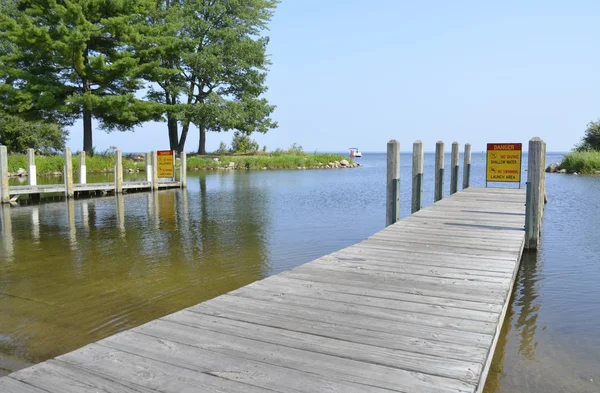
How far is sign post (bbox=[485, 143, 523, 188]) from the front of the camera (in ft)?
42.5

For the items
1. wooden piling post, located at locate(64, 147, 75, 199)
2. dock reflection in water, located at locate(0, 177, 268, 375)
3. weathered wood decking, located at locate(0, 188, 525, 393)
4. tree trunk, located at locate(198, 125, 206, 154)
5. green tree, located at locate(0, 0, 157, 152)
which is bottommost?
dock reflection in water, located at locate(0, 177, 268, 375)

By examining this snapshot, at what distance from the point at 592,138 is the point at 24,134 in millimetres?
43093

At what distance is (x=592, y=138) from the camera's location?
41.4 metres

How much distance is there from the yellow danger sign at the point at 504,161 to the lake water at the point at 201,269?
62.1 inches

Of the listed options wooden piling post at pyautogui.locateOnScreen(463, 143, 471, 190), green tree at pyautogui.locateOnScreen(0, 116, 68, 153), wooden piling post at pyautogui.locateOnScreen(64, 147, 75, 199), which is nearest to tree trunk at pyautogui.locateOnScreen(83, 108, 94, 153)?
green tree at pyautogui.locateOnScreen(0, 116, 68, 153)

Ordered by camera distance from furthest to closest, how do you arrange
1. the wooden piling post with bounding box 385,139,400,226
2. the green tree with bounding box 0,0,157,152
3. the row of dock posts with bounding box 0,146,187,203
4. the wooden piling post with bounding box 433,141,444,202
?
the green tree with bounding box 0,0,157,152
the row of dock posts with bounding box 0,146,187,203
the wooden piling post with bounding box 433,141,444,202
the wooden piling post with bounding box 385,139,400,226

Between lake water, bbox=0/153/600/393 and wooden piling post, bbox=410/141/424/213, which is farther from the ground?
wooden piling post, bbox=410/141/424/213

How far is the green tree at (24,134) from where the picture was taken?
113 feet

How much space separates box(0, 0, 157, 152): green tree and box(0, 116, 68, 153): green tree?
8.44ft

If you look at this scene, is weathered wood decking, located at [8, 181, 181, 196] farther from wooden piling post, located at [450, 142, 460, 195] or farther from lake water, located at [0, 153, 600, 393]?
wooden piling post, located at [450, 142, 460, 195]

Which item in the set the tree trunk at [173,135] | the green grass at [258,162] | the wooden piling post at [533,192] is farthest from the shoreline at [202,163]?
the wooden piling post at [533,192]

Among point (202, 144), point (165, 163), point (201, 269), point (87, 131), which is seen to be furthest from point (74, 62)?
point (201, 269)

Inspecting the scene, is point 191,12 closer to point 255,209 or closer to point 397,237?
point 255,209

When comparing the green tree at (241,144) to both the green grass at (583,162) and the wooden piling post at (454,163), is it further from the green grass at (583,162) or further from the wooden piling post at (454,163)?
the wooden piling post at (454,163)
